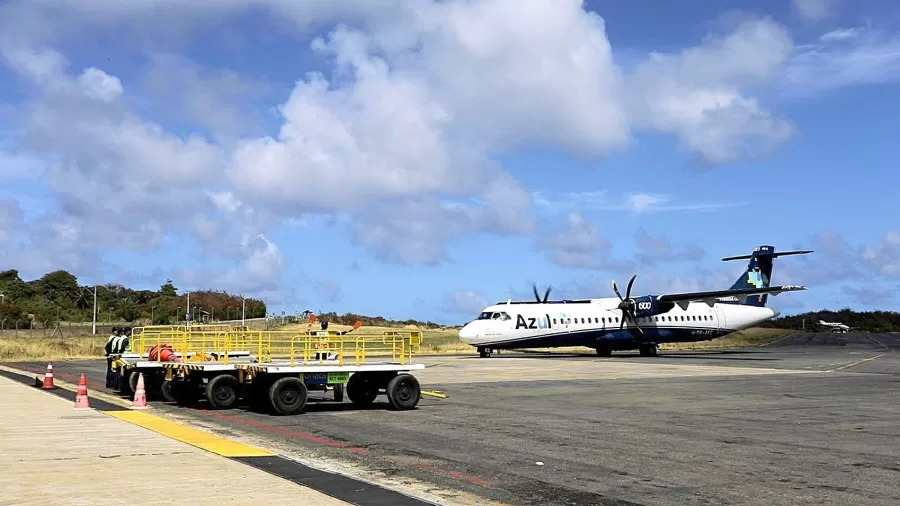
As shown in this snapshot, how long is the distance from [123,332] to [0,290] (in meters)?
118

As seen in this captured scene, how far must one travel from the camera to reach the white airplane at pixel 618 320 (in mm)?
48562

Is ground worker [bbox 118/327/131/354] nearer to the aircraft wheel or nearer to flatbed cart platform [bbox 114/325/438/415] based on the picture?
flatbed cart platform [bbox 114/325/438/415]

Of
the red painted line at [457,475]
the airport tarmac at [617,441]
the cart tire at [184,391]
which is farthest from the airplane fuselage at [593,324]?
the red painted line at [457,475]

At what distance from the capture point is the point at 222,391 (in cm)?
1966

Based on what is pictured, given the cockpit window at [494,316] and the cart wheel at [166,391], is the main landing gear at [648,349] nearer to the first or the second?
the cockpit window at [494,316]

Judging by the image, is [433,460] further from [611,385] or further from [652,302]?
[652,302]

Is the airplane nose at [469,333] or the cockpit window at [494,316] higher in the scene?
the cockpit window at [494,316]

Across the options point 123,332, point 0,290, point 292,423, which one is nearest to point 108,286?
point 0,290

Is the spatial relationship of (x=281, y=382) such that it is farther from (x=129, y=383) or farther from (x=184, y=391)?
(x=129, y=383)

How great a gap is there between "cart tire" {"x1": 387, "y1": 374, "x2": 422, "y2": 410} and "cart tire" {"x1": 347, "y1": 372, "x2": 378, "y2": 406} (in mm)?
879

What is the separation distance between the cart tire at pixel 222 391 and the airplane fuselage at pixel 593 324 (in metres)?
29.2

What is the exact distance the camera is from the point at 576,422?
17281 mm

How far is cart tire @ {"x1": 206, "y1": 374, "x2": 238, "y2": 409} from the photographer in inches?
766

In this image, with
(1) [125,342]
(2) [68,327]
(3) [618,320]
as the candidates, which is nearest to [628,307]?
(3) [618,320]
